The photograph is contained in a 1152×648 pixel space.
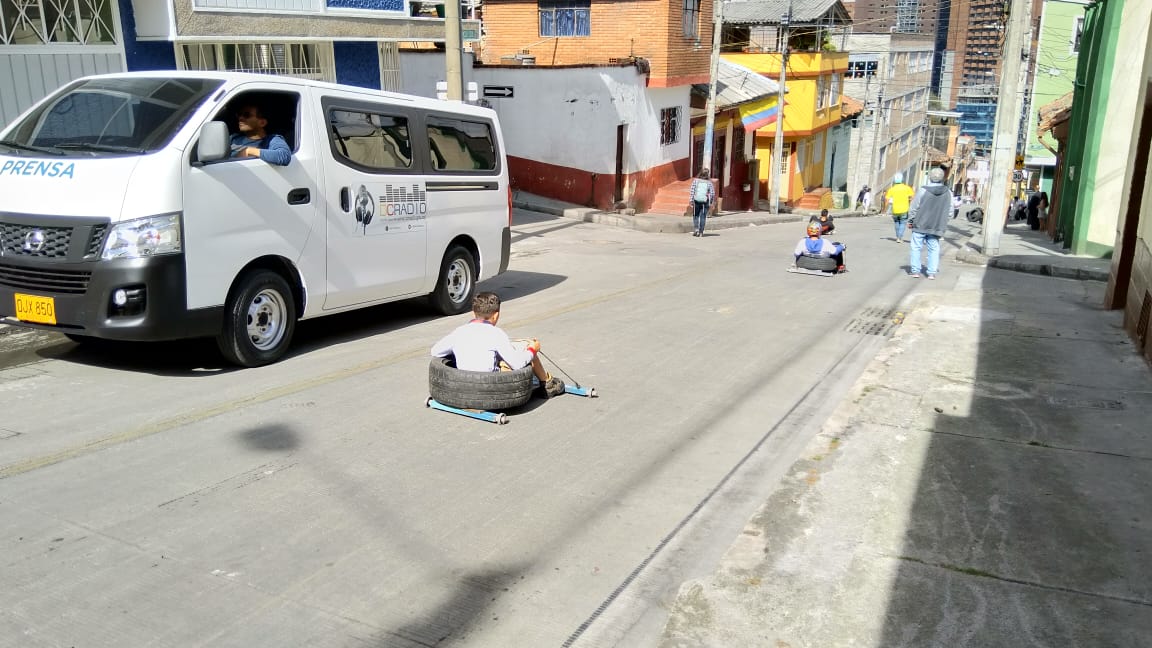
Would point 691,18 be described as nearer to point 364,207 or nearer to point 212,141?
point 364,207

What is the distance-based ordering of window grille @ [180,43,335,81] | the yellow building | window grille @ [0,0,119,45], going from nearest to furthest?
window grille @ [0,0,119,45]
window grille @ [180,43,335,81]
the yellow building

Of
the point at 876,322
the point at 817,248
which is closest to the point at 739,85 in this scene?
the point at 817,248

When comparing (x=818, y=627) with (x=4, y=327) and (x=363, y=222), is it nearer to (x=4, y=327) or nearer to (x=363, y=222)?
(x=363, y=222)

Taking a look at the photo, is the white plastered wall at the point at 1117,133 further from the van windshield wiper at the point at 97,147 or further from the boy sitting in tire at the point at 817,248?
the van windshield wiper at the point at 97,147

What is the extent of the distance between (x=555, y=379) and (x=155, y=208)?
325cm

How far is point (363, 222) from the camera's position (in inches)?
355

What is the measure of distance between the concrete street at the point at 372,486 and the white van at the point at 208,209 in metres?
0.57

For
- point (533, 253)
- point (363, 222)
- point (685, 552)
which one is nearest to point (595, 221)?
point (533, 253)

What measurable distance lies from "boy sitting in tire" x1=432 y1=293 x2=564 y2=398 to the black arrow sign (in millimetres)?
21427

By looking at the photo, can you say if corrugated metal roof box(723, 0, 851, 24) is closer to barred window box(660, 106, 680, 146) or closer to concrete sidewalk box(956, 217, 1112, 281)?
barred window box(660, 106, 680, 146)

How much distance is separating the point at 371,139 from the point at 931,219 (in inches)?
381

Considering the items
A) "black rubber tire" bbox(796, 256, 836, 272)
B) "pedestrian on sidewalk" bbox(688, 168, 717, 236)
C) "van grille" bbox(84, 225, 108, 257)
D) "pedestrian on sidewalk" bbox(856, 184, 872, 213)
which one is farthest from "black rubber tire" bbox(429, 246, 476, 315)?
"pedestrian on sidewalk" bbox(856, 184, 872, 213)

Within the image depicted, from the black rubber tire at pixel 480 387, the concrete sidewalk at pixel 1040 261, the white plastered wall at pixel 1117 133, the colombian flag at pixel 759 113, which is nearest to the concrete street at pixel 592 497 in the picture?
the black rubber tire at pixel 480 387

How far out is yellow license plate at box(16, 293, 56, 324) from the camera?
23.1 feet
